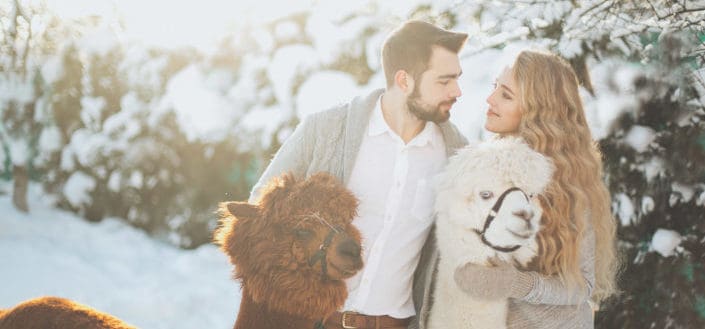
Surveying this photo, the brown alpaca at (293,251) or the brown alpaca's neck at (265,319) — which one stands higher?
the brown alpaca at (293,251)

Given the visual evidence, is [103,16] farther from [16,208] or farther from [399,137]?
[399,137]

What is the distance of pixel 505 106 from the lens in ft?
7.67

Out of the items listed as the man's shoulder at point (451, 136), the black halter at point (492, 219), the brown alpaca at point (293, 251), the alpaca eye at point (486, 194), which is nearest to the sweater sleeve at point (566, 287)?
the black halter at point (492, 219)

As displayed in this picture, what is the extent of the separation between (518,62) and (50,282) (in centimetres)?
442

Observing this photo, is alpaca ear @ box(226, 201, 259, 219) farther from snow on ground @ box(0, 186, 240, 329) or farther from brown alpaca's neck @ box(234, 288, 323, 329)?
snow on ground @ box(0, 186, 240, 329)

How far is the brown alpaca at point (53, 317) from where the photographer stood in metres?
1.92

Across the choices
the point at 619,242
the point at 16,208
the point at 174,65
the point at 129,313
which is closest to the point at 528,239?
the point at 619,242

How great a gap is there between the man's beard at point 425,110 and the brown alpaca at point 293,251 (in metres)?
0.71

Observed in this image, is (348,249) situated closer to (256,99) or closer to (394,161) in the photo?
(394,161)

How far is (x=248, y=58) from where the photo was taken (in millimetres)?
4953

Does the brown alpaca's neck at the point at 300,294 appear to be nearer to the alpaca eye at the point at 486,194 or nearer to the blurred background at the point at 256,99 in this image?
the alpaca eye at the point at 486,194

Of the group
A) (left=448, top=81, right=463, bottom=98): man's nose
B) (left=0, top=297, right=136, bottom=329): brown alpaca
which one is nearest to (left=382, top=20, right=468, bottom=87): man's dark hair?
(left=448, top=81, right=463, bottom=98): man's nose

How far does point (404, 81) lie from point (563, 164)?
0.67m

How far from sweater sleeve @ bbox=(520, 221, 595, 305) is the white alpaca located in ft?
0.31
